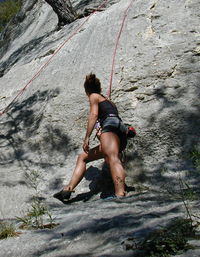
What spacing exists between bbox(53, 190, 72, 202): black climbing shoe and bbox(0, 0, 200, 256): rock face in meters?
0.14

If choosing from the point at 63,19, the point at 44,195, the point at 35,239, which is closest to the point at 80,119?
the point at 44,195

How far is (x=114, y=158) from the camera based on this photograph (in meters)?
4.76

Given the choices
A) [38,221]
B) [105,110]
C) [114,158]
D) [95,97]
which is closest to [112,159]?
[114,158]

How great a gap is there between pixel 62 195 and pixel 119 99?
6.24 ft

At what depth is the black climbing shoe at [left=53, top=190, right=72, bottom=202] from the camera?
4.92 m

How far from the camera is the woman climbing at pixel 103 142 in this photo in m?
4.71

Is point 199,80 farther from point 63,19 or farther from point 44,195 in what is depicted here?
point 63,19

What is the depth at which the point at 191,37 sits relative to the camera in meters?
6.42

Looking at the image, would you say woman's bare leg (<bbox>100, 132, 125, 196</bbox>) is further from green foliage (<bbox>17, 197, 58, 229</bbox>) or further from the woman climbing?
green foliage (<bbox>17, 197, 58, 229</bbox>)

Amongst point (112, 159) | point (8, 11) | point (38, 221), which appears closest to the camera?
point (38, 221)

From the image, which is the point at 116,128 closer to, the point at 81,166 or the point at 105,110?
the point at 105,110

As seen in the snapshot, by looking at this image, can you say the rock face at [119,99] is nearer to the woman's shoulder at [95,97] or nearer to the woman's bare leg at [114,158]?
the woman's bare leg at [114,158]

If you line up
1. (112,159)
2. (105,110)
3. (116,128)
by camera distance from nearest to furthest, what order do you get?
(112,159), (116,128), (105,110)


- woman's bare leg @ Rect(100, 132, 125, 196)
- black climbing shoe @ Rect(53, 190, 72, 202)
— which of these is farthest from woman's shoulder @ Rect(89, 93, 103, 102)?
black climbing shoe @ Rect(53, 190, 72, 202)
